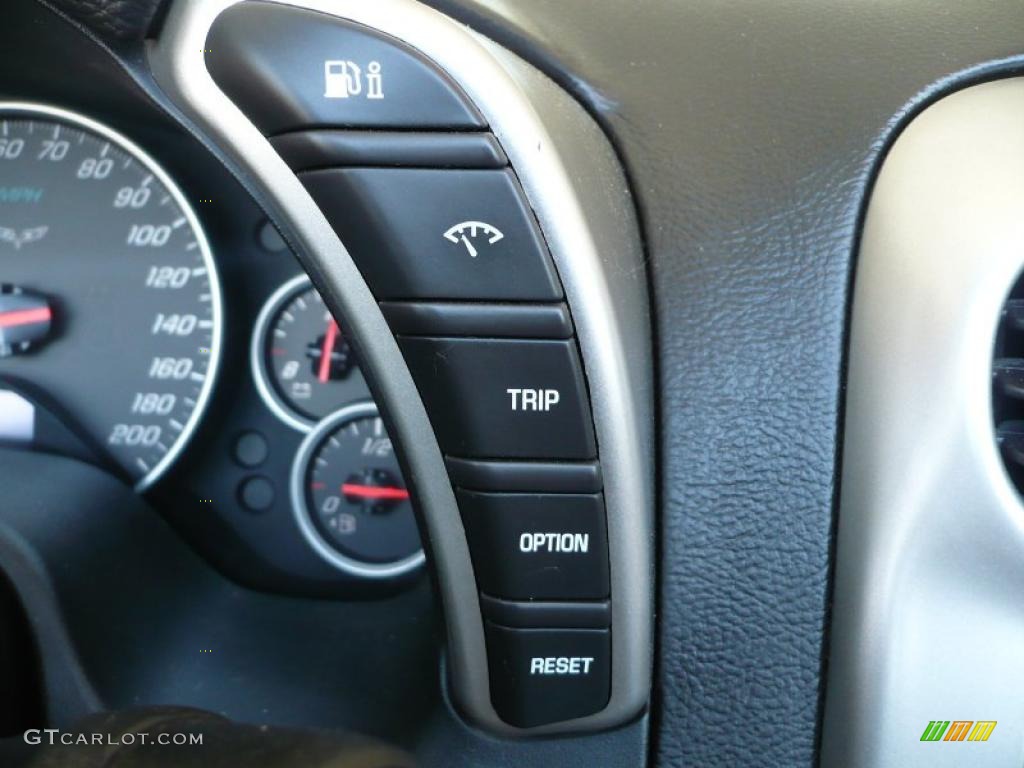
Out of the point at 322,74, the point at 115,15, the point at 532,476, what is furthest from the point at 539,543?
the point at 115,15

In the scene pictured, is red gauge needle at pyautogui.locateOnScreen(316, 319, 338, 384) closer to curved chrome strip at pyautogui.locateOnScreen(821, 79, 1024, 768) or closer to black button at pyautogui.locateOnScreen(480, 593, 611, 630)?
black button at pyautogui.locateOnScreen(480, 593, 611, 630)

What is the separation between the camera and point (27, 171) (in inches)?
54.3

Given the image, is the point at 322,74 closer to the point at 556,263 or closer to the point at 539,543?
the point at 556,263

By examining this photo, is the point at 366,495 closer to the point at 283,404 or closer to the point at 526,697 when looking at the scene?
the point at 283,404

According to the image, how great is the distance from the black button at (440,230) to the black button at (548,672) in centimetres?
29

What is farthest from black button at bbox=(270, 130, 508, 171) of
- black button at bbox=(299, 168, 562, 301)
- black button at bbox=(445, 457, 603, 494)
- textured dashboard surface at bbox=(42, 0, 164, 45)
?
black button at bbox=(445, 457, 603, 494)

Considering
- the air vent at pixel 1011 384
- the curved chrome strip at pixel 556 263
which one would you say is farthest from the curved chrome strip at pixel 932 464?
the curved chrome strip at pixel 556 263

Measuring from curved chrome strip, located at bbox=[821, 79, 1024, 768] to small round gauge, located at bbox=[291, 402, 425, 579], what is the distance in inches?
23.2

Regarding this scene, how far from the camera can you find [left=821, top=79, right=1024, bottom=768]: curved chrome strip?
911 mm

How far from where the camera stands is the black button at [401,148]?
2.75 ft

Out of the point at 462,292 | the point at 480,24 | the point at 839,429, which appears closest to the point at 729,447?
the point at 839,429

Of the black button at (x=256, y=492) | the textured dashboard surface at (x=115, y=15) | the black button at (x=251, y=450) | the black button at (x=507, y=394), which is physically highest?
the textured dashboard surface at (x=115, y=15)

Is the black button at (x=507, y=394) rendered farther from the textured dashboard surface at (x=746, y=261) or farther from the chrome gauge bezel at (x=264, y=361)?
the chrome gauge bezel at (x=264, y=361)

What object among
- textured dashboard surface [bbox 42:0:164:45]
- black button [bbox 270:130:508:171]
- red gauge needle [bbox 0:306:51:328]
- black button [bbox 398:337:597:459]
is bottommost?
red gauge needle [bbox 0:306:51:328]
